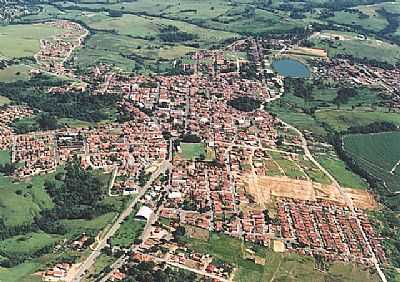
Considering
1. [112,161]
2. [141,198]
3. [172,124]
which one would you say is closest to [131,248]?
[141,198]

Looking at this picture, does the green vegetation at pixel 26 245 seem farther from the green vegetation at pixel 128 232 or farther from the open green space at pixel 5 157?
the open green space at pixel 5 157

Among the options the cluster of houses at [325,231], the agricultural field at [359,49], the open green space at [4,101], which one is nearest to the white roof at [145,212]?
the cluster of houses at [325,231]

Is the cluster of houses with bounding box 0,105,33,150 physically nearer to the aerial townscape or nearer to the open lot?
the aerial townscape

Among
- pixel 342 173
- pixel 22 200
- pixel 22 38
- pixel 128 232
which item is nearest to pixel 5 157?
pixel 22 200

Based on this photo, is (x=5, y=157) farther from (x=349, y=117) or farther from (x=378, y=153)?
(x=349, y=117)

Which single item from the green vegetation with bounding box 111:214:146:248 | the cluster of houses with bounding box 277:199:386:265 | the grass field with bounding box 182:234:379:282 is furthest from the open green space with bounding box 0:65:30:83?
the grass field with bounding box 182:234:379:282
